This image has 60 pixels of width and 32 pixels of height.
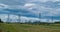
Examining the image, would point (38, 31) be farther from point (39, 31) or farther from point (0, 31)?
point (0, 31)

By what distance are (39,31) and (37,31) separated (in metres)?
0.80

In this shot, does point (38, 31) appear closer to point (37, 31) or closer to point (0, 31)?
point (37, 31)

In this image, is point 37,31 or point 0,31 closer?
point 0,31

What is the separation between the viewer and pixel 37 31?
57.2m

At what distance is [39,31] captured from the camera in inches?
2267

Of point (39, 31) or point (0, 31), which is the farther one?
point (39, 31)

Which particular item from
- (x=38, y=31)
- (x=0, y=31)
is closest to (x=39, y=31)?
(x=38, y=31)

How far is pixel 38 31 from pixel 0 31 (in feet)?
58.8

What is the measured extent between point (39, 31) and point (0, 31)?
1833 centimetres

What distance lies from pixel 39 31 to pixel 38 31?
43 cm

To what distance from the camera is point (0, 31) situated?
42812 millimetres

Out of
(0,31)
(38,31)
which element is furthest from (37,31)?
(0,31)

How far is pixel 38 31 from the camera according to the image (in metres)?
57.3
